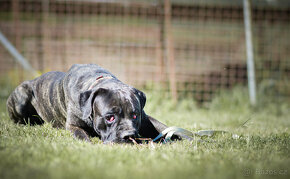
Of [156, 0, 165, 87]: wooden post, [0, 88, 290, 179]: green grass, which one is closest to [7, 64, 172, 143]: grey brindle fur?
[0, 88, 290, 179]: green grass

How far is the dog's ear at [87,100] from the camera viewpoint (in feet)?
8.93

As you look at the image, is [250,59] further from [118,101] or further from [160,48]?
[118,101]

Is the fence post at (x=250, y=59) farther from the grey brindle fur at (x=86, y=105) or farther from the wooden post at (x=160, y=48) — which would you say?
the grey brindle fur at (x=86, y=105)

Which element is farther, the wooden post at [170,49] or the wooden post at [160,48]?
the wooden post at [160,48]

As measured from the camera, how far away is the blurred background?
698 cm

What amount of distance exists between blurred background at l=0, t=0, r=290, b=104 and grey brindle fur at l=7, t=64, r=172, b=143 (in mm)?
2974

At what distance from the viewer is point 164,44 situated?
7176mm

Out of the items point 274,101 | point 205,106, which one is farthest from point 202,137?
point 274,101

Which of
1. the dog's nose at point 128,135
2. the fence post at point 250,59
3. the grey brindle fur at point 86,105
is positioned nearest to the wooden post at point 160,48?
the fence post at point 250,59

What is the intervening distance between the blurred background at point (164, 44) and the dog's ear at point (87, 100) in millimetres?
3972

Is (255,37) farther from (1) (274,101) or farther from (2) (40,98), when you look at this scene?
(2) (40,98)

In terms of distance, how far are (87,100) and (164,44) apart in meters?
4.68

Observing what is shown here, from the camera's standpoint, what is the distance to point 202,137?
3.06m

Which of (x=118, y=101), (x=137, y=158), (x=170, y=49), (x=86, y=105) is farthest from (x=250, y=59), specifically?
(x=137, y=158)
